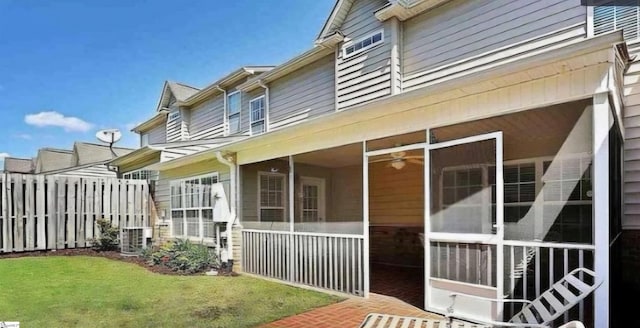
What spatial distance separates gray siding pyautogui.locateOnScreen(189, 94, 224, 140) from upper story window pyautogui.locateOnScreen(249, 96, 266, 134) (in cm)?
198

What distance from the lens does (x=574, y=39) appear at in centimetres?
646

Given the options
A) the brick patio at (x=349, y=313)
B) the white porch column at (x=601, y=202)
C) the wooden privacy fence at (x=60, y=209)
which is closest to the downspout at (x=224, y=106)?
the wooden privacy fence at (x=60, y=209)

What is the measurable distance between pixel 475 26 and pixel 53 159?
28665 mm

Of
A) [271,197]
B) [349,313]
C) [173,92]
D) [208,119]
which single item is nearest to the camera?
[349,313]

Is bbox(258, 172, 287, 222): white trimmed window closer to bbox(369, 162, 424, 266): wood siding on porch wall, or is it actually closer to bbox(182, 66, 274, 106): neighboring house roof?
bbox(369, 162, 424, 266): wood siding on porch wall

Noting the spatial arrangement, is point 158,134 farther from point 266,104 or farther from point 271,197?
point 271,197

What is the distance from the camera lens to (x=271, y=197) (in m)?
8.30

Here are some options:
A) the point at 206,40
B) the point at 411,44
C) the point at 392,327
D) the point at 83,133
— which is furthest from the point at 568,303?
the point at 83,133

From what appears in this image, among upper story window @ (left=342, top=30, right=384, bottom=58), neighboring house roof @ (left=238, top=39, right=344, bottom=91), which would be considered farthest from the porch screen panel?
neighboring house roof @ (left=238, top=39, right=344, bottom=91)

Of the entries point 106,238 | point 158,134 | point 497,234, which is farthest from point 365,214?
point 158,134

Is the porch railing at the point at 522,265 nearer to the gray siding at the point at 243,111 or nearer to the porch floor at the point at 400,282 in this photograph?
the porch floor at the point at 400,282

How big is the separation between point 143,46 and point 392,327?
15.1 meters

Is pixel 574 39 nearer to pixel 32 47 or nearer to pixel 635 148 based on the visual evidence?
pixel 635 148

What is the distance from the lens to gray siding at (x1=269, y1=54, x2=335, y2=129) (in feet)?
36.1
